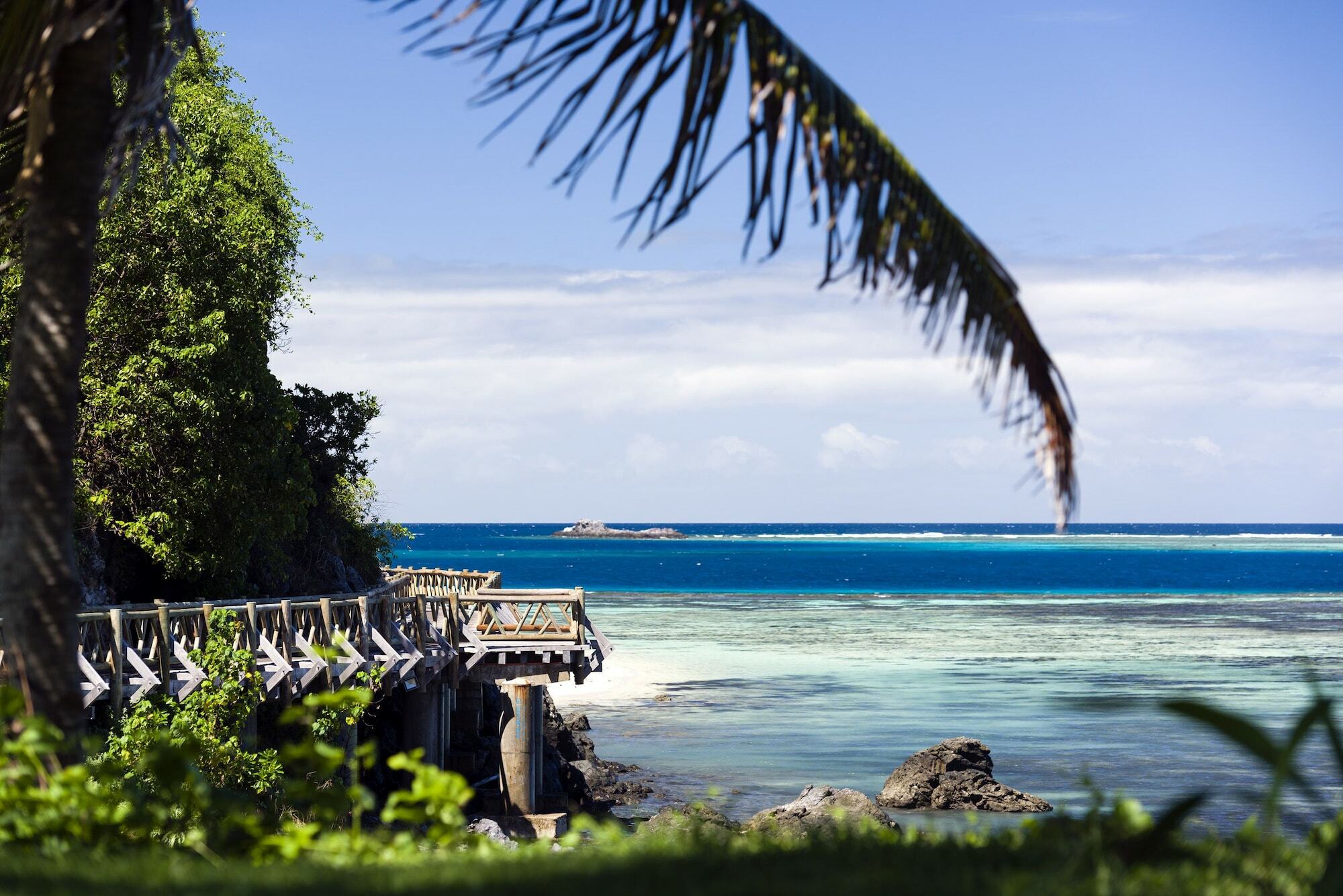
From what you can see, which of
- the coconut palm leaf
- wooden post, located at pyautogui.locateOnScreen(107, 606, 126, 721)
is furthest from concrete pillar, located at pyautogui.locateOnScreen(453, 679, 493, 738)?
the coconut palm leaf

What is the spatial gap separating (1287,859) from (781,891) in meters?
2.03

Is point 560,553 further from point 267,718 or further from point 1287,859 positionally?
point 1287,859

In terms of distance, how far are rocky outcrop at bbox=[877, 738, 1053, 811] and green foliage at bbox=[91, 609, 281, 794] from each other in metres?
13.5

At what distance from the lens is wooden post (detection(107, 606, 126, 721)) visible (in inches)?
580

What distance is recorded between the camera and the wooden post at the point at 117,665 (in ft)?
48.4

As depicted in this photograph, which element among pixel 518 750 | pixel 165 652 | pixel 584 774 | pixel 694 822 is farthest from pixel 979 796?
pixel 694 822

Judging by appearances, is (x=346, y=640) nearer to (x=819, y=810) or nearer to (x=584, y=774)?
(x=819, y=810)

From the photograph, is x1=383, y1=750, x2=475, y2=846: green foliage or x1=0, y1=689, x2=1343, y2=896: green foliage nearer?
x1=0, y1=689, x2=1343, y2=896: green foliage

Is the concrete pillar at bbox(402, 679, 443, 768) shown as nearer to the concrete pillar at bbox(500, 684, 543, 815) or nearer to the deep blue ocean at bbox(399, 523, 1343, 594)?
the concrete pillar at bbox(500, 684, 543, 815)

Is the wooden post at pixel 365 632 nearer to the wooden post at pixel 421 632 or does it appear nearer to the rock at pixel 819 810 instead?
the wooden post at pixel 421 632

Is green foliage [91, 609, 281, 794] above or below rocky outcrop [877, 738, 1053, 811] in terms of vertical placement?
above

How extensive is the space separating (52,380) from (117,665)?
34.2 ft

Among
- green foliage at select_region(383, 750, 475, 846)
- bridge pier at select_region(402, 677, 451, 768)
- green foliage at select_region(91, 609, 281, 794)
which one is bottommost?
bridge pier at select_region(402, 677, 451, 768)

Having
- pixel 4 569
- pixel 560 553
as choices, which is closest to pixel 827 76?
pixel 4 569
